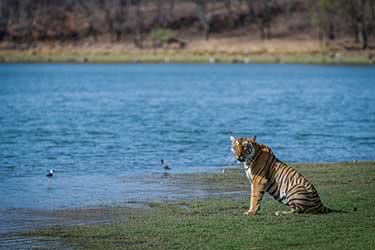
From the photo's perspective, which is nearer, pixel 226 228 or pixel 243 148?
pixel 226 228

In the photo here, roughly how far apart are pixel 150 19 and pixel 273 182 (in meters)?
131

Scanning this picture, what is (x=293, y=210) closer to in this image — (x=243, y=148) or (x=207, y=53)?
(x=243, y=148)

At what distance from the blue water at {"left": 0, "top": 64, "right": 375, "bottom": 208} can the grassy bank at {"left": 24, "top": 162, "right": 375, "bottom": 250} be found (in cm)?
264

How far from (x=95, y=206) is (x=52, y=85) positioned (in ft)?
186

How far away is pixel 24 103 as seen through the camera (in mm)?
54469

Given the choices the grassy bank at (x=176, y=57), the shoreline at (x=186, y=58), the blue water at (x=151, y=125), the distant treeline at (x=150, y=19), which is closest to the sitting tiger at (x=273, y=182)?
the blue water at (x=151, y=125)

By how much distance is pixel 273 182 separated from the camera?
53.4ft

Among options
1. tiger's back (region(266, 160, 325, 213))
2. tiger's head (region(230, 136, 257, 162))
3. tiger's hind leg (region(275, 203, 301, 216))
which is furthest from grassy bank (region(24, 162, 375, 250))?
tiger's head (region(230, 136, 257, 162))

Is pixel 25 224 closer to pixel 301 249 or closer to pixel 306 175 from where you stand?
pixel 301 249

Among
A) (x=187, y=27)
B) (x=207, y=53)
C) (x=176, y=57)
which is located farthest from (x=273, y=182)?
(x=187, y=27)

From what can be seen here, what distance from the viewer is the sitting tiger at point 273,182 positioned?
627 inches

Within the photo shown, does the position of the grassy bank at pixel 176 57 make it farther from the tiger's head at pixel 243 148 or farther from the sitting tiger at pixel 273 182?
the tiger's head at pixel 243 148

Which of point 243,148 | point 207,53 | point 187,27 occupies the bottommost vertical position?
point 207,53

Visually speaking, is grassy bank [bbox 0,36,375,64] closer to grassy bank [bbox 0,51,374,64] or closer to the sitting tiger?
grassy bank [bbox 0,51,374,64]
